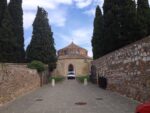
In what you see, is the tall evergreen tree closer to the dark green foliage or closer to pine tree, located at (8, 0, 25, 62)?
pine tree, located at (8, 0, 25, 62)

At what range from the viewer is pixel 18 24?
42.0 meters

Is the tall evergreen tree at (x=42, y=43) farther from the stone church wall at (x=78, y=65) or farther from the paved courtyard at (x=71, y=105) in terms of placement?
the stone church wall at (x=78, y=65)

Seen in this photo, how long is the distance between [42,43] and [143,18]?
23709mm

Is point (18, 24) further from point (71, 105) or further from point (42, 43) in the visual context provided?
point (71, 105)

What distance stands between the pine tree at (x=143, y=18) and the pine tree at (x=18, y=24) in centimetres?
1956

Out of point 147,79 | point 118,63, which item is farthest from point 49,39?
point 147,79

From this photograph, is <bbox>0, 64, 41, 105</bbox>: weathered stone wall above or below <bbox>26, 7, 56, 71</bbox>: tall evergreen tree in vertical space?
below

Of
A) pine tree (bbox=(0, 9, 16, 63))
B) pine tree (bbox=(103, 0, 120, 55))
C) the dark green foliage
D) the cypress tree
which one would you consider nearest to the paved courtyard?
the cypress tree

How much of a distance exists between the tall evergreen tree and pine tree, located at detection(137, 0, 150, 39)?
2039 cm

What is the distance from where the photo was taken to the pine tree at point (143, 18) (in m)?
22.4

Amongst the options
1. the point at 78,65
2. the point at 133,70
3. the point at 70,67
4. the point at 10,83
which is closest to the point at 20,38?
the point at 10,83

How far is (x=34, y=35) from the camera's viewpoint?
1832 inches

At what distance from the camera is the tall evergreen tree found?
4491 cm

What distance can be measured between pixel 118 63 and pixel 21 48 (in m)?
25.0
